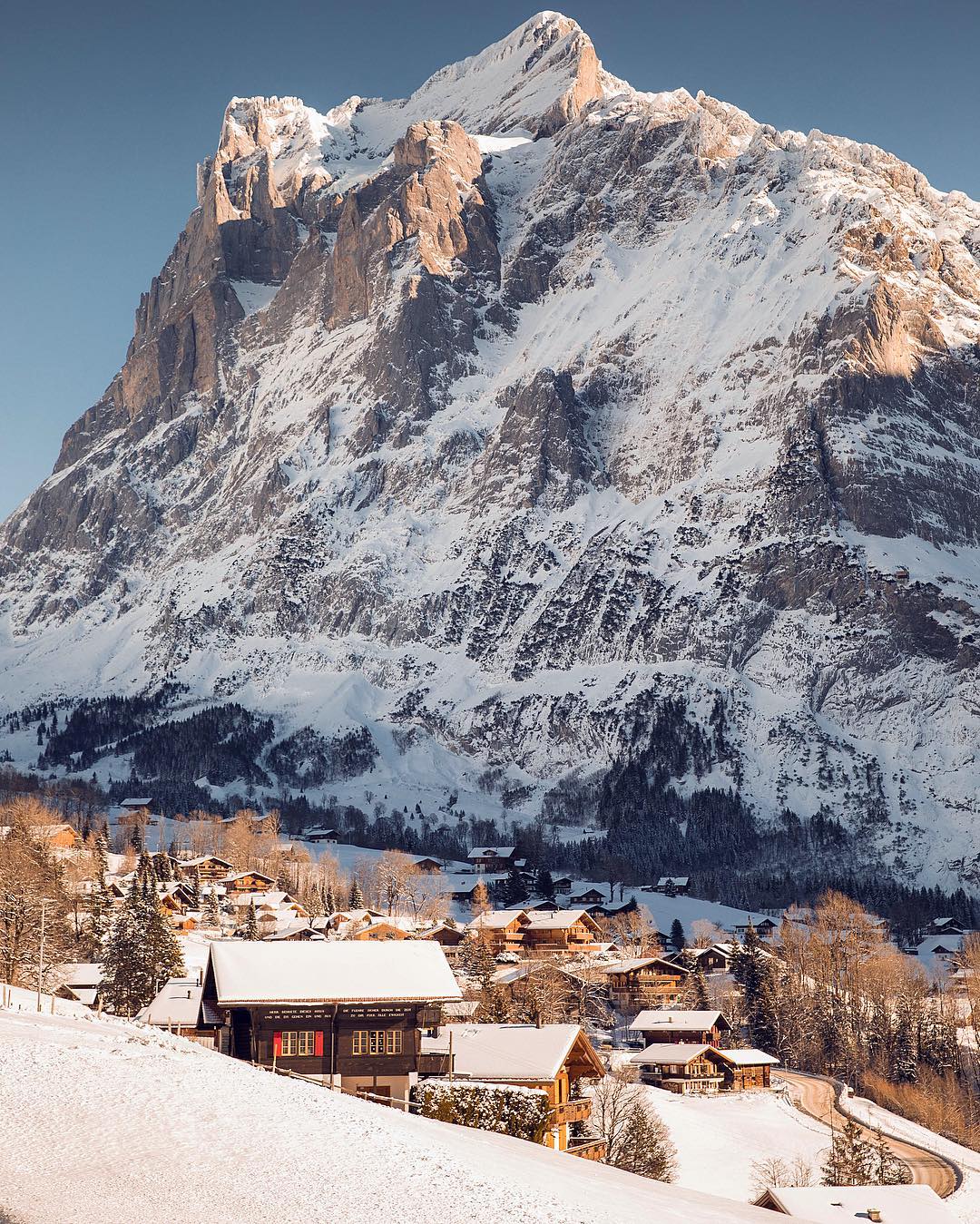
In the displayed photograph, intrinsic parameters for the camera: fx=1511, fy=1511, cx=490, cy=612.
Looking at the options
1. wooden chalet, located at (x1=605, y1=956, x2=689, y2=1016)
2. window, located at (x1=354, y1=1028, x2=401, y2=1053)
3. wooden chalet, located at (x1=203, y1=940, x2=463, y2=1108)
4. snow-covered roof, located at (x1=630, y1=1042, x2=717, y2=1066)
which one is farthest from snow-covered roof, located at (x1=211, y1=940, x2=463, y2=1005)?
wooden chalet, located at (x1=605, y1=956, x2=689, y2=1016)

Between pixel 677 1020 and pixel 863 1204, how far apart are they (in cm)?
5889

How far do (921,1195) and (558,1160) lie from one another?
15841mm

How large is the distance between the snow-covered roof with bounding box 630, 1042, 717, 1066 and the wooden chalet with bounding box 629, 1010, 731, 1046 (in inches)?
122

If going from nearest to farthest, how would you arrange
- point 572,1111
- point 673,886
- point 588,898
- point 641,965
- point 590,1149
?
point 590,1149, point 572,1111, point 641,965, point 588,898, point 673,886

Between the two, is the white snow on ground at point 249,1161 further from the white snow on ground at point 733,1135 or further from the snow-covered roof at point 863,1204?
the white snow on ground at point 733,1135

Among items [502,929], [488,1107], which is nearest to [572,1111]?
[488,1107]

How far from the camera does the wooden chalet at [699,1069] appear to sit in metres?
87.2

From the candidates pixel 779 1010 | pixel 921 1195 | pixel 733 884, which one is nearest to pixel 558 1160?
pixel 921 1195

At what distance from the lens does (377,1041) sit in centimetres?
4734

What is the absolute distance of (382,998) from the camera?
46.1 m

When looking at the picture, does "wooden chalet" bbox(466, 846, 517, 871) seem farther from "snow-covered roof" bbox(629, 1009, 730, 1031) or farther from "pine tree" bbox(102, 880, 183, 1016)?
Answer: "pine tree" bbox(102, 880, 183, 1016)

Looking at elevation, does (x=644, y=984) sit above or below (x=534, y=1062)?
below

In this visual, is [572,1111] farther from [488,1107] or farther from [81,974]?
[81,974]

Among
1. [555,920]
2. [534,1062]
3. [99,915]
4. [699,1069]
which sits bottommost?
[699,1069]
